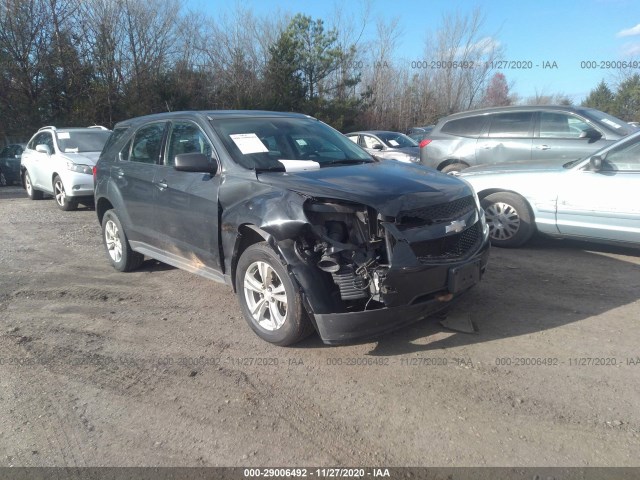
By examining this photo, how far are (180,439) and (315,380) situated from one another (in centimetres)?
99

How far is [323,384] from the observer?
11.4 feet

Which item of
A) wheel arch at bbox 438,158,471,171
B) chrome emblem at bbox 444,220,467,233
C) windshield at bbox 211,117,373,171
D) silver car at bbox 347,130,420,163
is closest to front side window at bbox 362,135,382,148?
silver car at bbox 347,130,420,163

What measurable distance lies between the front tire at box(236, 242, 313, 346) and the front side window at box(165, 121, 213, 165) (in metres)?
1.19

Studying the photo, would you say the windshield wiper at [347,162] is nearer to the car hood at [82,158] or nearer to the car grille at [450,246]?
the car grille at [450,246]

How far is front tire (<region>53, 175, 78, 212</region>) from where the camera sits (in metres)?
10.5

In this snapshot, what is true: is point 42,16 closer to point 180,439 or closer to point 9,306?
point 9,306

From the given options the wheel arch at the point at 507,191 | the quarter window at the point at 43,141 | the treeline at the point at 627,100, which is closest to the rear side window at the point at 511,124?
the wheel arch at the point at 507,191

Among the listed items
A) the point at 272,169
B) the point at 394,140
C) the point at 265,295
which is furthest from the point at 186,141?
the point at 394,140

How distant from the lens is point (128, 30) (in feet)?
92.7

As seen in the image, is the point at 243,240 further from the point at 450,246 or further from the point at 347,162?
the point at 450,246

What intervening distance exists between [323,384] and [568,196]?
400cm

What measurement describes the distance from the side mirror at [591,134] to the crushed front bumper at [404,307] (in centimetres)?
597

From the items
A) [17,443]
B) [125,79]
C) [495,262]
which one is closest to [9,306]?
[17,443]

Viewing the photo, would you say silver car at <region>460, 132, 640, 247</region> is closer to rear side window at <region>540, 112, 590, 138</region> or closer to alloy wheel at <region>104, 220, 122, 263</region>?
rear side window at <region>540, 112, 590, 138</region>
